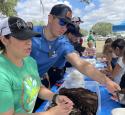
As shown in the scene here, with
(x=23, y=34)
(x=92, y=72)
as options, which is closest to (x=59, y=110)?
(x=23, y=34)

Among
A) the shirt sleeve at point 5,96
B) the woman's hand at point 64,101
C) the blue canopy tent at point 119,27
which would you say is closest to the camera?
the shirt sleeve at point 5,96

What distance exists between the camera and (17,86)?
1.44m

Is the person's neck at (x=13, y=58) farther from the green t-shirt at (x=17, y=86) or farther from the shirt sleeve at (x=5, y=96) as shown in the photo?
the shirt sleeve at (x=5, y=96)

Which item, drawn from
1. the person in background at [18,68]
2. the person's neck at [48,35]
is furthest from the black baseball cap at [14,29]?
the person's neck at [48,35]

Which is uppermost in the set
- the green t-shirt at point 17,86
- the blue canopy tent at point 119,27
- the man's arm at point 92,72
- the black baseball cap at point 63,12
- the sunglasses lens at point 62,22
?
the black baseball cap at point 63,12

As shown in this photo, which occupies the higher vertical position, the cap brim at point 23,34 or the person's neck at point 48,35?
the cap brim at point 23,34

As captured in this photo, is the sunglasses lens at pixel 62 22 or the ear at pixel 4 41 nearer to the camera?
the ear at pixel 4 41

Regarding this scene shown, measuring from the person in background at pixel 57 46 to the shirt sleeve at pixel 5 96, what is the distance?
92cm

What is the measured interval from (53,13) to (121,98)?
80 centimetres

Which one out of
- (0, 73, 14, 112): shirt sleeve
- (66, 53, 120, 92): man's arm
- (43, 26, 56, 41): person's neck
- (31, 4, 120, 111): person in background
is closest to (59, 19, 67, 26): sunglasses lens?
(31, 4, 120, 111): person in background

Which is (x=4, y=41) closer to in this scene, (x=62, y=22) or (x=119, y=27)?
A: (x=62, y=22)

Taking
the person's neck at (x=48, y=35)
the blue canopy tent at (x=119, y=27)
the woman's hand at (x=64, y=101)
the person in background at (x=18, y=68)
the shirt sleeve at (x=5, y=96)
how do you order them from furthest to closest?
the blue canopy tent at (x=119, y=27)
the person's neck at (x=48, y=35)
the woman's hand at (x=64, y=101)
the person in background at (x=18, y=68)
the shirt sleeve at (x=5, y=96)

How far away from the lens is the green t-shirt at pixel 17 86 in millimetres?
1309

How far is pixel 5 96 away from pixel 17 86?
5.9 inches
